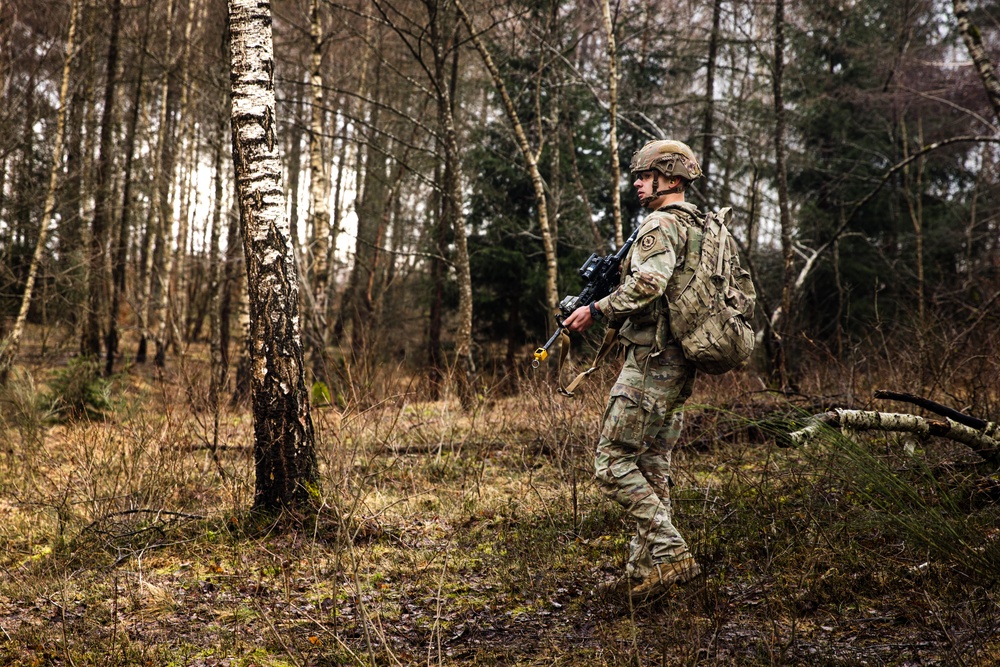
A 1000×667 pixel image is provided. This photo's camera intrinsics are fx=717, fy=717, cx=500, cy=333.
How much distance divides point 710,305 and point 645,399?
0.54 m

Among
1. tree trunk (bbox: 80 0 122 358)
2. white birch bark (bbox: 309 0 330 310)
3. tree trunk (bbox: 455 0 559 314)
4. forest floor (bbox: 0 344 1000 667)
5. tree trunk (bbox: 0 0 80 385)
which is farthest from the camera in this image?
tree trunk (bbox: 80 0 122 358)

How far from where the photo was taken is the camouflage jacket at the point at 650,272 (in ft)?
10.7

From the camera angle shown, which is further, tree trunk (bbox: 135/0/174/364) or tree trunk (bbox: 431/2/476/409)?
tree trunk (bbox: 135/0/174/364)

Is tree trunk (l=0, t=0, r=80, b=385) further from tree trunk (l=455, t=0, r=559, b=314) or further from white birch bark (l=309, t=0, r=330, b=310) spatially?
tree trunk (l=455, t=0, r=559, b=314)

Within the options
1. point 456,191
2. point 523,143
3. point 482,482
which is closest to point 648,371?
point 482,482

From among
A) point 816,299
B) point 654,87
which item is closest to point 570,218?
point 654,87

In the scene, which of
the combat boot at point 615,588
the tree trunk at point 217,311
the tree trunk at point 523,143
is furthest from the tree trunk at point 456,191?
the combat boot at point 615,588

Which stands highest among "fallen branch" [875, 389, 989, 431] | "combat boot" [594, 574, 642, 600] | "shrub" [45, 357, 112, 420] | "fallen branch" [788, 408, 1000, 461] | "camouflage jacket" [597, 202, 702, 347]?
"camouflage jacket" [597, 202, 702, 347]

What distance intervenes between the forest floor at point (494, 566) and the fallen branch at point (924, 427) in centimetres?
14

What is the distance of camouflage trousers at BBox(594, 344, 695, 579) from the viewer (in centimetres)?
342

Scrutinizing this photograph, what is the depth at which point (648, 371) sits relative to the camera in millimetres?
3459

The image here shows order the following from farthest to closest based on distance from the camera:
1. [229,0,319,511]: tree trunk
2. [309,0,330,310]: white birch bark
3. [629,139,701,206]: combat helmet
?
[309,0,330,310]: white birch bark
[229,0,319,511]: tree trunk
[629,139,701,206]: combat helmet

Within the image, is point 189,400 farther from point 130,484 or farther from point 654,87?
point 654,87

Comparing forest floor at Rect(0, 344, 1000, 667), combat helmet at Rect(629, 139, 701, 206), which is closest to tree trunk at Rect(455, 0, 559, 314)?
forest floor at Rect(0, 344, 1000, 667)
